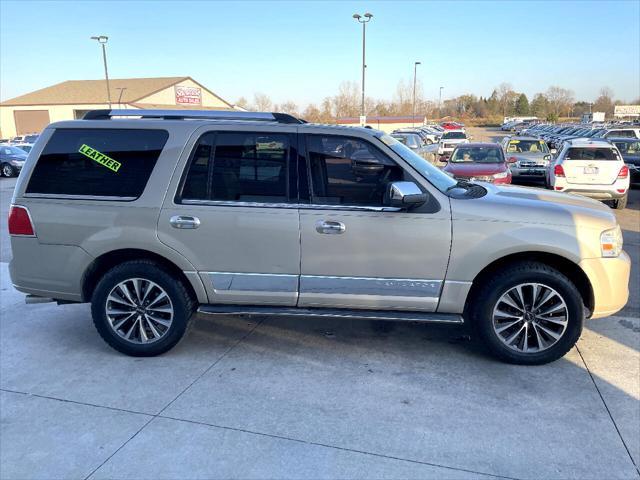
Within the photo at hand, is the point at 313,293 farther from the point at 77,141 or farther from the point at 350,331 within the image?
the point at 77,141

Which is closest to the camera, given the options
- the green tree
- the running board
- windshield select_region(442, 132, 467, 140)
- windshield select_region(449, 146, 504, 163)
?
the running board

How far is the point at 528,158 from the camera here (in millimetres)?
15398

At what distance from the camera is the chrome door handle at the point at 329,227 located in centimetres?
399

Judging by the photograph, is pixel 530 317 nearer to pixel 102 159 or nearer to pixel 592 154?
pixel 102 159

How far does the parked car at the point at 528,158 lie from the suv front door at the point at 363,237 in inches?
469

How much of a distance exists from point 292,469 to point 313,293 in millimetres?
1534

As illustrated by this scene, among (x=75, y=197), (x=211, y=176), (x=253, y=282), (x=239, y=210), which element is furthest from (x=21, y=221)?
(x=253, y=282)

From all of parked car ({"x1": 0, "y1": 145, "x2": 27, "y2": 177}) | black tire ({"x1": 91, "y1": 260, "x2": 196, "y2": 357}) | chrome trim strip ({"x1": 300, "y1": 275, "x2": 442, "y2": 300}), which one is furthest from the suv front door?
parked car ({"x1": 0, "y1": 145, "x2": 27, "y2": 177})

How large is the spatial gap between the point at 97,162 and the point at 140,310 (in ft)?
4.24

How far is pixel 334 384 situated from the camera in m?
3.84

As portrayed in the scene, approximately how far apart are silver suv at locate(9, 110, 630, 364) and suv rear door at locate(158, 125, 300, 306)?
0.01 metres

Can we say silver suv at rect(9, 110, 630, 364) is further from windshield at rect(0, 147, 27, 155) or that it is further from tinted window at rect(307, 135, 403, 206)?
windshield at rect(0, 147, 27, 155)

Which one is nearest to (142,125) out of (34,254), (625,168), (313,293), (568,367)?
(34,254)

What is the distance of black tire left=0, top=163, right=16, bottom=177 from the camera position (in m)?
22.0
